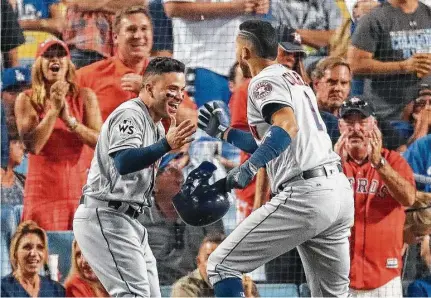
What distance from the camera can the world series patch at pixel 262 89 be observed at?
480 cm

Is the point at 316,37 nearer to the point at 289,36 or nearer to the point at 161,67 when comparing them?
the point at 289,36

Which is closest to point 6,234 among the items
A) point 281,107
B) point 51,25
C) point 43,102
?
point 43,102

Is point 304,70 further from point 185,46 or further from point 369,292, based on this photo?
point 369,292

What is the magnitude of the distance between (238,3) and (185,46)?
23.3 inches

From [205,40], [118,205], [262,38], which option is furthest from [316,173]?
[205,40]

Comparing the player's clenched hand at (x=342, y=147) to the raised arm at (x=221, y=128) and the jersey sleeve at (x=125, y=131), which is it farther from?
the jersey sleeve at (x=125, y=131)

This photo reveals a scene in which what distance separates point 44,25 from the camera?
850 cm

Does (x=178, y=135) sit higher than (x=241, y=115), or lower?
higher

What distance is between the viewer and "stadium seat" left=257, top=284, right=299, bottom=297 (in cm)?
804

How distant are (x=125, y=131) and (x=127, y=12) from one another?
3710mm

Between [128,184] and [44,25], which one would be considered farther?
[44,25]

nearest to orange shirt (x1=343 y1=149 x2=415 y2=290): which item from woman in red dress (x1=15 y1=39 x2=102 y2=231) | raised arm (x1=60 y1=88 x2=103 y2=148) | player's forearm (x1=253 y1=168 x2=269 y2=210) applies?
player's forearm (x1=253 y1=168 x2=269 y2=210)

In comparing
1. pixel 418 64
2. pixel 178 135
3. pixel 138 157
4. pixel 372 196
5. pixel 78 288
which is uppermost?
pixel 418 64

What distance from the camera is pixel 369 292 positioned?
26.0 feet
